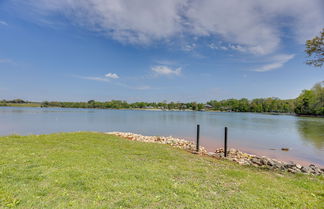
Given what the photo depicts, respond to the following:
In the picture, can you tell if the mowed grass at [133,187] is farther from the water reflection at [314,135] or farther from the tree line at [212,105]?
the tree line at [212,105]

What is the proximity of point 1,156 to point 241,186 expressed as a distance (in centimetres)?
736

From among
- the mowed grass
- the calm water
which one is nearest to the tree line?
the calm water

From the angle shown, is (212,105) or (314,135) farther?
(212,105)

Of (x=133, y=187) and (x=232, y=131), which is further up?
(x=133, y=187)

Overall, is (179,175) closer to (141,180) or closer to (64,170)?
(141,180)

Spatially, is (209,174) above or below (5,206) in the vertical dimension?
below

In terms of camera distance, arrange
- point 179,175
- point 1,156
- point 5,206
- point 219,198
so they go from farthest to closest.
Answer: point 1,156 → point 179,175 → point 219,198 → point 5,206

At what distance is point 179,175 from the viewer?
4988 mm

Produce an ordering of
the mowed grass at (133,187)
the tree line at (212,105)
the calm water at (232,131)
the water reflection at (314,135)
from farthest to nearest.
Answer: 1. the tree line at (212,105)
2. the water reflection at (314,135)
3. the calm water at (232,131)
4. the mowed grass at (133,187)

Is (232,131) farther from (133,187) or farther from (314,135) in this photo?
(133,187)

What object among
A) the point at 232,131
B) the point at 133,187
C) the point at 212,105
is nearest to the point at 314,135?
the point at 232,131

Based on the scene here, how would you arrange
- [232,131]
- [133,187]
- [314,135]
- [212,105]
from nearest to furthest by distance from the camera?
[133,187] → [314,135] → [232,131] → [212,105]

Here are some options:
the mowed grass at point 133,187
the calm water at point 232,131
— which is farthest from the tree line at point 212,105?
the mowed grass at point 133,187

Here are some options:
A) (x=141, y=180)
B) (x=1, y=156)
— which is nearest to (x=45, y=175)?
(x=141, y=180)
